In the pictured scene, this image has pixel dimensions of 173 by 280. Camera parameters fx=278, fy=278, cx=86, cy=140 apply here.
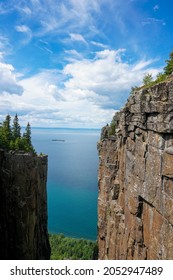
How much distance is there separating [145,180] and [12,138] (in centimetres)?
4715

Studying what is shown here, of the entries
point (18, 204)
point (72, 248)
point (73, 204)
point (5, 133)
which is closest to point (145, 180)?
point (18, 204)

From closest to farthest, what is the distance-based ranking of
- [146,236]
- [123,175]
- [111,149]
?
[146,236], [123,175], [111,149]

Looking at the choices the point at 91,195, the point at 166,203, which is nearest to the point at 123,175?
the point at 166,203

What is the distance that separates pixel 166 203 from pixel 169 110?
208 inches

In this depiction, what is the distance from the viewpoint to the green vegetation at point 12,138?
54.2 metres

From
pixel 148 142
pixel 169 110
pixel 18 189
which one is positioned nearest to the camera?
pixel 169 110

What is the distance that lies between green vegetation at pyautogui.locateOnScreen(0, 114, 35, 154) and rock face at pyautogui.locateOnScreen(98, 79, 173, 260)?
102ft

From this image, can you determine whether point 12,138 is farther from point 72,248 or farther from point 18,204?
point 72,248

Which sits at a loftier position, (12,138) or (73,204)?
(12,138)

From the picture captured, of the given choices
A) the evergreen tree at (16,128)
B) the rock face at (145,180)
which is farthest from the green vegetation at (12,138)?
the rock face at (145,180)

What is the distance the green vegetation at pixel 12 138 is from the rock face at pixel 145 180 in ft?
102

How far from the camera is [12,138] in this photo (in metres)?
61.3
